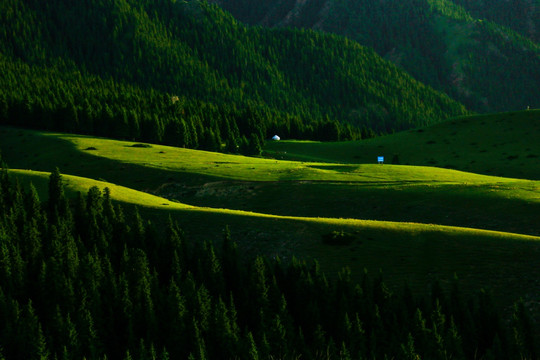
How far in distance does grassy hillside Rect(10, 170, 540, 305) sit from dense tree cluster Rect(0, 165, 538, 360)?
11.3 ft

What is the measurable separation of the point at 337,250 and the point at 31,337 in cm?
3193

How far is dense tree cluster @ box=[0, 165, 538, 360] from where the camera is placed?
4556 centimetres

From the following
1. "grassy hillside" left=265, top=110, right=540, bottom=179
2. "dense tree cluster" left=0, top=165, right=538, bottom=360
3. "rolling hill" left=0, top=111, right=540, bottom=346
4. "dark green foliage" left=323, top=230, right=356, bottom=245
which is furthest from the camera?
"grassy hillside" left=265, top=110, right=540, bottom=179

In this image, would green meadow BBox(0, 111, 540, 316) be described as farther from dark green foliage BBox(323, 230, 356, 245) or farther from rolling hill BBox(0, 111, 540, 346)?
dark green foliage BBox(323, 230, 356, 245)

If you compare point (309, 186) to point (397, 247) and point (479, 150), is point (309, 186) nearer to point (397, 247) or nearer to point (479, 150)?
point (397, 247)

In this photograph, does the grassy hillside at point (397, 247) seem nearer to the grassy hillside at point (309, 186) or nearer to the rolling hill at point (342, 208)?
the rolling hill at point (342, 208)

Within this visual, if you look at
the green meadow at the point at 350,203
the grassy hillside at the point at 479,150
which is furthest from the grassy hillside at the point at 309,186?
the grassy hillside at the point at 479,150

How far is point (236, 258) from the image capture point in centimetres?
6147

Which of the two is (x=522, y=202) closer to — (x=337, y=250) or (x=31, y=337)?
(x=337, y=250)

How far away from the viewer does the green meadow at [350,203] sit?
58.9m

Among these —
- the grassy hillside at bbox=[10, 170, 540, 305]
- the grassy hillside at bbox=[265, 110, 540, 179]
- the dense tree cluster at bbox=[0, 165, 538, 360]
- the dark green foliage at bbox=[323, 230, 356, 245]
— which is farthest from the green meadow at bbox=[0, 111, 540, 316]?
the dense tree cluster at bbox=[0, 165, 538, 360]

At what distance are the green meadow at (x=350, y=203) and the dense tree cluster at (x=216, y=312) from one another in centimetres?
560

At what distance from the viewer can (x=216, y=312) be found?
4828 cm

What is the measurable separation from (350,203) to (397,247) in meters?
30.8
